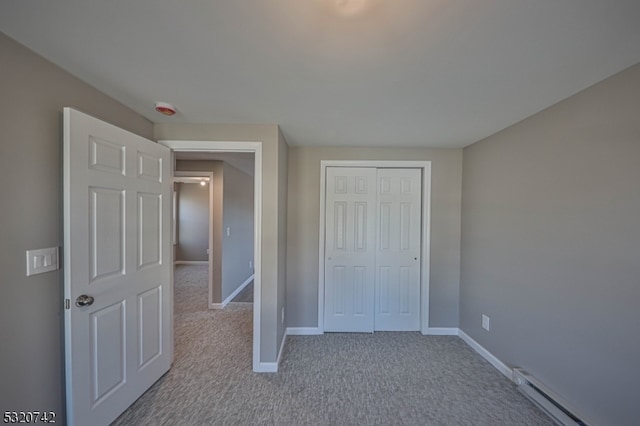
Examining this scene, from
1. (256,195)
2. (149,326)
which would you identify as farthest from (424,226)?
(149,326)

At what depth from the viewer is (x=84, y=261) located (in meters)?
1.48

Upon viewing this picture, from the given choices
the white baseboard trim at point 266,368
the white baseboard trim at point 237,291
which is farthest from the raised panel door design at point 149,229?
the white baseboard trim at point 237,291

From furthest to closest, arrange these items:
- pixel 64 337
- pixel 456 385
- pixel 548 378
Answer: pixel 456 385, pixel 548 378, pixel 64 337

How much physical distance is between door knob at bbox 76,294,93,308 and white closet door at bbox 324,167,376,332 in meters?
2.15

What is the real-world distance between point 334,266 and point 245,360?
4.48 ft

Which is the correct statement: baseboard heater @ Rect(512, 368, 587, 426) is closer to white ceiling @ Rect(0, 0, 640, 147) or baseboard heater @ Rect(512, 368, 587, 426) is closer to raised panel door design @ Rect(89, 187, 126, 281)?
white ceiling @ Rect(0, 0, 640, 147)

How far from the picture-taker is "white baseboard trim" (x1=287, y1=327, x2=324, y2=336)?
302 centimetres

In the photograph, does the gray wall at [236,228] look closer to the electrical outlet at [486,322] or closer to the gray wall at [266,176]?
the gray wall at [266,176]

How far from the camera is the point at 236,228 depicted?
4.41 m

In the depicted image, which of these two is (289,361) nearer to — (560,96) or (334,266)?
(334,266)

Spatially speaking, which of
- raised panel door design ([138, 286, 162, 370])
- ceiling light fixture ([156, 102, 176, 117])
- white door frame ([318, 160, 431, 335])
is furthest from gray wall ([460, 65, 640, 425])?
Answer: raised panel door design ([138, 286, 162, 370])

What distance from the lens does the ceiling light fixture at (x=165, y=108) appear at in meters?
1.88

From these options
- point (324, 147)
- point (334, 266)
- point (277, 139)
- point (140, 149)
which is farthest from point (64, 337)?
point (324, 147)

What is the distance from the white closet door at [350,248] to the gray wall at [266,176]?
3.09 ft
